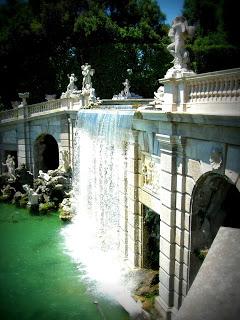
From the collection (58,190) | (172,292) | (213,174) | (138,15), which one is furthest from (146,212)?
(138,15)

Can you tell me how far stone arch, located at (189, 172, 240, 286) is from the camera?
7.91m

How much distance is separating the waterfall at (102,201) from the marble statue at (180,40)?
3012mm

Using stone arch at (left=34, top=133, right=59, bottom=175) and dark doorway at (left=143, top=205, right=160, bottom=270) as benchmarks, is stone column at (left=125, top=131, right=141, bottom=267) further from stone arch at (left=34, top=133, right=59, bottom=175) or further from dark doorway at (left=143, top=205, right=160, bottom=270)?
stone arch at (left=34, top=133, right=59, bottom=175)

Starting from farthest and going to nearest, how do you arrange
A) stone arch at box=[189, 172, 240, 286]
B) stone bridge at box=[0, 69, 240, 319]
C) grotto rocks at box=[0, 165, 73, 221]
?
1. grotto rocks at box=[0, 165, 73, 221]
2. stone arch at box=[189, 172, 240, 286]
3. stone bridge at box=[0, 69, 240, 319]

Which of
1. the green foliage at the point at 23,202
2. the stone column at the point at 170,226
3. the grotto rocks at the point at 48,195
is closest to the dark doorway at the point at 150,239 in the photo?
the stone column at the point at 170,226

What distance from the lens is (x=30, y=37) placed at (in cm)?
2817

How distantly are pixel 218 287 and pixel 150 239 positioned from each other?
22.6ft

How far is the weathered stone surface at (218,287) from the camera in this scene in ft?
12.8

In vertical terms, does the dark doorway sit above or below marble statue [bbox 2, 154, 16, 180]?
below

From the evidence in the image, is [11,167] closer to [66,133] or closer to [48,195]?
[48,195]

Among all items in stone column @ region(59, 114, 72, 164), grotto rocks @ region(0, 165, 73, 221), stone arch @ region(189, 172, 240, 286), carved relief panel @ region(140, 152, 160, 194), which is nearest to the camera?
stone arch @ region(189, 172, 240, 286)

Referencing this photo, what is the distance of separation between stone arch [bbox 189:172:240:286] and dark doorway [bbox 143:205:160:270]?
2745 millimetres

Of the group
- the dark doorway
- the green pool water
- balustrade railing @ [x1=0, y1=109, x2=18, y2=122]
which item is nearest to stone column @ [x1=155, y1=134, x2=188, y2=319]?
the green pool water

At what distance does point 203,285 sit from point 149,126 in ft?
19.0
